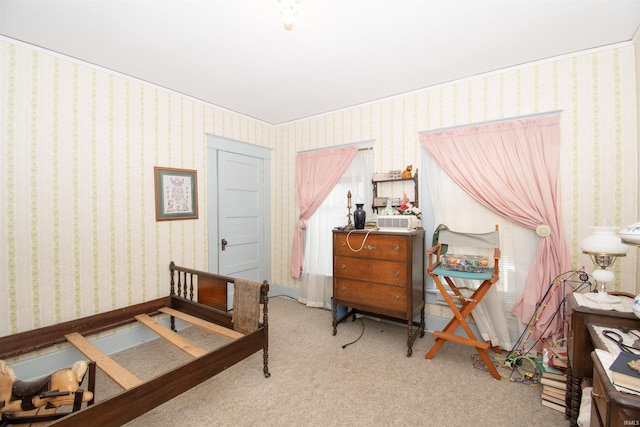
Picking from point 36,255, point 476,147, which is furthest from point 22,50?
point 476,147

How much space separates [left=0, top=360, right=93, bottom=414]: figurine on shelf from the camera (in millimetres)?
1540

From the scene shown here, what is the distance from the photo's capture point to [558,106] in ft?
8.49

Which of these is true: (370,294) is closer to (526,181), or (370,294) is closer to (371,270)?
(371,270)

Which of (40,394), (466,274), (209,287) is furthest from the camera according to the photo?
(209,287)

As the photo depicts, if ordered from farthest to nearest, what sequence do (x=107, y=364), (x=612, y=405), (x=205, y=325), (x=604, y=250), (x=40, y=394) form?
(x=205, y=325)
(x=107, y=364)
(x=604, y=250)
(x=40, y=394)
(x=612, y=405)

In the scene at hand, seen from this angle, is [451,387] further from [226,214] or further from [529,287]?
[226,214]

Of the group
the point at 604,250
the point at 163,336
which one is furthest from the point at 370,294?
the point at 163,336

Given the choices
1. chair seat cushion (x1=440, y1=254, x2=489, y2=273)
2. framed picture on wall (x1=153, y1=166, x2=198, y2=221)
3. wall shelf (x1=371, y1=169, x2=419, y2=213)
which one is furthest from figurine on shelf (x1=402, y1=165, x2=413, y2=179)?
framed picture on wall (x1=153, y1=166, x2=198, y2=221)

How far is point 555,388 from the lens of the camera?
2.02m

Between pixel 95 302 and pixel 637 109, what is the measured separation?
533cm

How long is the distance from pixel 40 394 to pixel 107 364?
386 mm

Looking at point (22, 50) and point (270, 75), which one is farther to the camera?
point (270, 75)

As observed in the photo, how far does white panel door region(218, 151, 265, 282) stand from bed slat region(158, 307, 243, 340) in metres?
0.96

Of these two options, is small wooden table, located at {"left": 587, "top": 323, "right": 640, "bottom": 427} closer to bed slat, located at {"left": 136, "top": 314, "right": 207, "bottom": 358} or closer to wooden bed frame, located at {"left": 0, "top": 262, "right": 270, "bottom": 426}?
wooden bed frame, located at {"left": 0, "top": 262, "right": 270, "bottom": 426}
